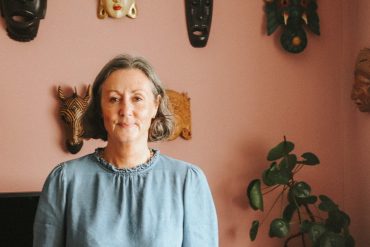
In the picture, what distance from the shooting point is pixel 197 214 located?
1033 millimetres

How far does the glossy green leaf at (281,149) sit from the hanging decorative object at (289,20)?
52 centimetres

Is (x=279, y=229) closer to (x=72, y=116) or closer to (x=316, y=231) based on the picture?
(x=316, y=231)

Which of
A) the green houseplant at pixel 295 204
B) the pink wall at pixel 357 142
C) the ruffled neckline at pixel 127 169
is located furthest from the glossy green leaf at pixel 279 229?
the ruffled neckline at pixel 127 169

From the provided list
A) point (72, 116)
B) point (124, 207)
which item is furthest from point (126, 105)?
point (72, 116)

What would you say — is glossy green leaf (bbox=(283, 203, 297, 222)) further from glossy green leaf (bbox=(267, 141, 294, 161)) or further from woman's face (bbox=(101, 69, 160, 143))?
woman's face (bbox=(101, 69, 160, 143))

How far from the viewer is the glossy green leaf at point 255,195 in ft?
6.86

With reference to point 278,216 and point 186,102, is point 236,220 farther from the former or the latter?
point 186,102

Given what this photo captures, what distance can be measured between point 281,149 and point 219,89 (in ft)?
1.45

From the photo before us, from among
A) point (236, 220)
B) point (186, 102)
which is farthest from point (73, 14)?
point (236, 220)

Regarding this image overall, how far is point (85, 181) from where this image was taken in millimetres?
1015

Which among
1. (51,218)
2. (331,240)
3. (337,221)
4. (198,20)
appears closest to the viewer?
(51,218)

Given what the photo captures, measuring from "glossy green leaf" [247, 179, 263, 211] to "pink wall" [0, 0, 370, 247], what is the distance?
0.15 metres

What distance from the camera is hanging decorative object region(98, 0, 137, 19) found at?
207 cm

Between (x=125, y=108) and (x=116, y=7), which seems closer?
(x=125, y=108)
